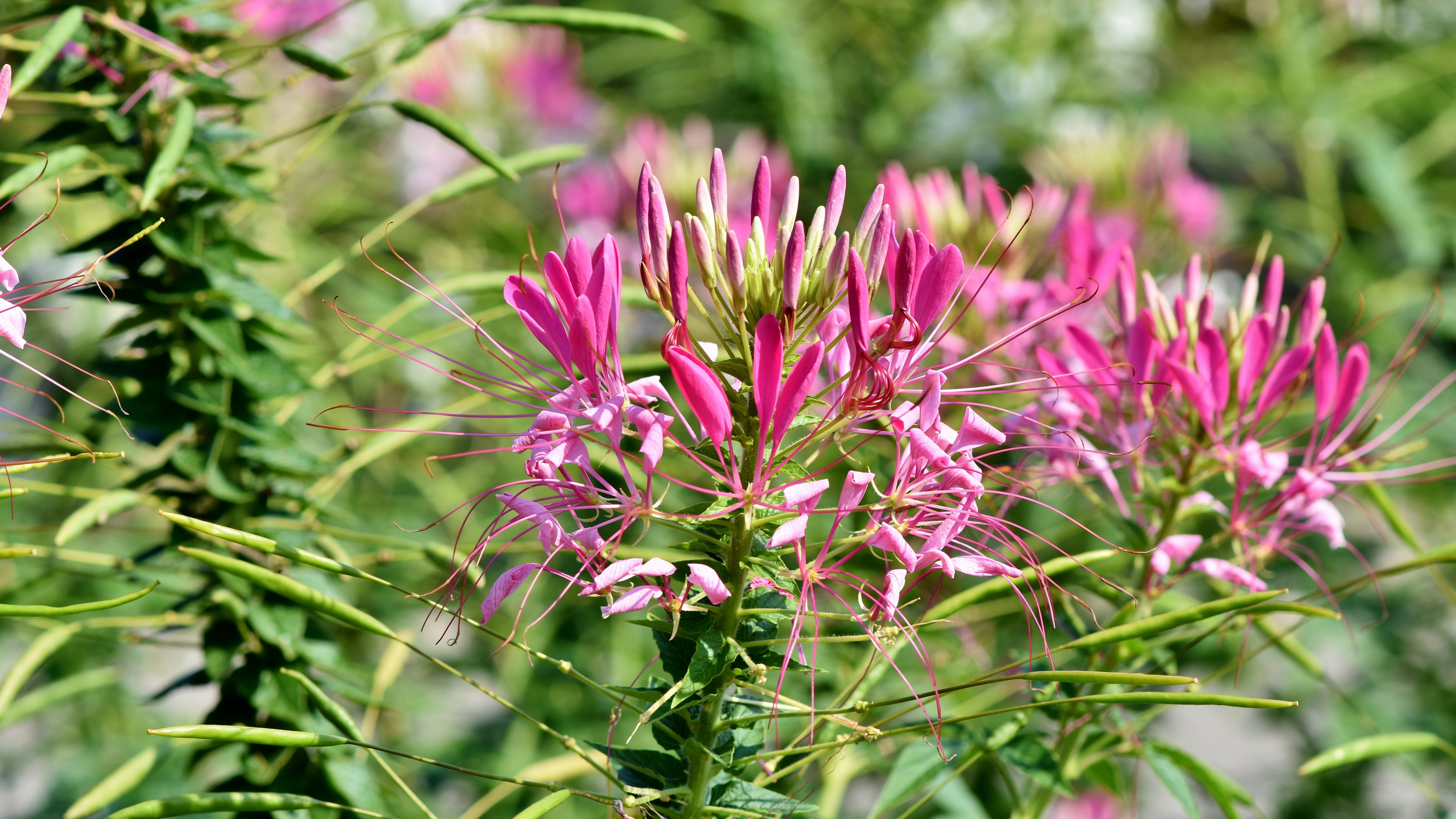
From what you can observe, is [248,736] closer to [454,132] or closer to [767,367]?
[767,367]

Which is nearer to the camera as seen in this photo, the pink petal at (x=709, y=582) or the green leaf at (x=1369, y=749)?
the pink petal at (x=709, y=582)

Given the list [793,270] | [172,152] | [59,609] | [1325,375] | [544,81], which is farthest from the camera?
[544,81]

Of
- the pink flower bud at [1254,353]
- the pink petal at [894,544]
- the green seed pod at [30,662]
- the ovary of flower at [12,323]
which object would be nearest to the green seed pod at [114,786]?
the green seed pod at [30,662]

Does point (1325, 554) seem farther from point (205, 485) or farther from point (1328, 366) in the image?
point (205, 485)

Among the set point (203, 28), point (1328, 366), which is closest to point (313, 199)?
point (203, 28)

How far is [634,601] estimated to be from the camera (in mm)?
570

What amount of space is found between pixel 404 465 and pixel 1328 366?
5.41ft

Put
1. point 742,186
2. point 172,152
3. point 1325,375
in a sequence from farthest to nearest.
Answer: point 742,186
point 1325,375
point 172,152

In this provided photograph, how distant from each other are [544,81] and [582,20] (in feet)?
5.52

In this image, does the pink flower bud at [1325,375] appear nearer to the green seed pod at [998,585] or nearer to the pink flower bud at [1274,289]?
the pink flower bud at [1274,289]

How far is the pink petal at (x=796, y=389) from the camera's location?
1.82 ft

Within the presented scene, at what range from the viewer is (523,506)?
2.02 feet

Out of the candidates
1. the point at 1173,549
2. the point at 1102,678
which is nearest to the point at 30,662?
the point at 1102,678

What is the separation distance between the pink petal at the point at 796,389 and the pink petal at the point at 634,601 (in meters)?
0.11
